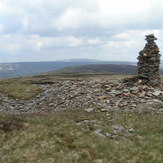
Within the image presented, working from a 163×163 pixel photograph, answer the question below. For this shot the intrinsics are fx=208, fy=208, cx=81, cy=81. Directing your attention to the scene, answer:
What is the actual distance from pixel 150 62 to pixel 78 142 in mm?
21777

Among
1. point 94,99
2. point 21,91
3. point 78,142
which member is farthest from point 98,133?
point 21,91

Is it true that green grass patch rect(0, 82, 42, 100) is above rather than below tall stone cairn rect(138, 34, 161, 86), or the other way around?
below

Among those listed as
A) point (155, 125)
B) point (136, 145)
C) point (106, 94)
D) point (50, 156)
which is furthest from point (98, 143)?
point (106, 94)

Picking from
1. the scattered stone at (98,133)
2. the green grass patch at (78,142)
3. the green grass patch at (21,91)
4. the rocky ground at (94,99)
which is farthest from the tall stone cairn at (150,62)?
the green grass patch at (21,91)

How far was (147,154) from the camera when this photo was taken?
43.9 ft

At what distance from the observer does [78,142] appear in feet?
50.0

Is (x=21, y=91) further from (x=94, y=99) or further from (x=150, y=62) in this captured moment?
(x=150, y=62)

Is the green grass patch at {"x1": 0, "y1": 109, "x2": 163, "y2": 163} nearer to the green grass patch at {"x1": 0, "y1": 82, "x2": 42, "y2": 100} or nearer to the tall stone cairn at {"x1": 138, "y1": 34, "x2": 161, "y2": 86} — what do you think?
the tall stone cairn at {"x1": 138, "y1": 34, "x2": 161, "y2": 86}

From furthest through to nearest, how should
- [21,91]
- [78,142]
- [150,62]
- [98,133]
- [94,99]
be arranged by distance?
1. [21,91]
2. [150,62]
3. [94,99]
4. [98,133]
5. [78,142]

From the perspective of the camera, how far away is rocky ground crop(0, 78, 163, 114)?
85.9 ft

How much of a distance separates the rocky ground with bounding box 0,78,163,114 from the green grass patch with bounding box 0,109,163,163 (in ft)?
14.2

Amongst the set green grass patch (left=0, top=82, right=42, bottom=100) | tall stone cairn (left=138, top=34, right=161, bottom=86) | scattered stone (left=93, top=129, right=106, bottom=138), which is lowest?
scattered stone (left=93, top=129, right=106, bottom=138)

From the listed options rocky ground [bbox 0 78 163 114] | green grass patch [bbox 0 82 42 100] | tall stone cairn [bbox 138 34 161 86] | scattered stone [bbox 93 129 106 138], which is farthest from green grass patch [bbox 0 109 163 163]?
green grass patch [bbox 0 82 42 100]

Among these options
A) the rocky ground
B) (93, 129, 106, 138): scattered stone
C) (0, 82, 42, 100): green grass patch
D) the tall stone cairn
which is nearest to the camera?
(93, 129, 106, 138): scattered stone
